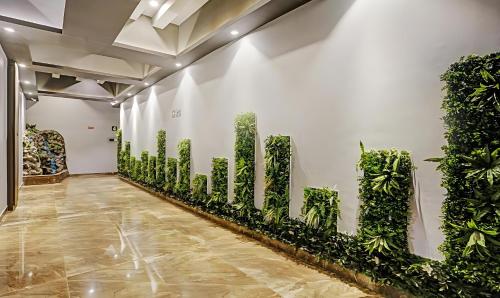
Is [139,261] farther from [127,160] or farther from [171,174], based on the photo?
[127,160]

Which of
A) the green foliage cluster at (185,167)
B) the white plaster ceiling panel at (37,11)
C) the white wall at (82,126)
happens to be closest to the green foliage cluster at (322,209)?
the green foliage cluster at (185,167)

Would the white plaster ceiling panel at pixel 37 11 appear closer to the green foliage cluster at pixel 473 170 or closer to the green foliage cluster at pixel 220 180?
the green foliage cluster at pixel 220 180

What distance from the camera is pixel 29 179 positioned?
10.8 m

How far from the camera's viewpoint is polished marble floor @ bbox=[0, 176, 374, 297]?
3209 mm

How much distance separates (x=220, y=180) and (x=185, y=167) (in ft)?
5.52

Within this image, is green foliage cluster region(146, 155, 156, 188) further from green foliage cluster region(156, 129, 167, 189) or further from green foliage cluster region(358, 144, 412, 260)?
green foliage cluster region(358, 144, 412, 260)

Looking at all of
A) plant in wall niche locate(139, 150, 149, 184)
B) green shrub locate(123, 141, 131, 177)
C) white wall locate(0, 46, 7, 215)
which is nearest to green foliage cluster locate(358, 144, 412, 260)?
white wall locate(0, 46, 7, 215)

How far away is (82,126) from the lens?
14547 mm

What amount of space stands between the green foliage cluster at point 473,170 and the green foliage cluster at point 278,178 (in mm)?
2139

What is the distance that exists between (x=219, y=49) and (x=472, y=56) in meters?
Result: 4.57

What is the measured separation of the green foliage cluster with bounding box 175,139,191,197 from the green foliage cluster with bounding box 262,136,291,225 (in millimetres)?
3185

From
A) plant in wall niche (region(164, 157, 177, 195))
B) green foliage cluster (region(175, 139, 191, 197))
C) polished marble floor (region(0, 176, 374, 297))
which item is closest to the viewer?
polished marble floor (region(0, 176, 374, 297))

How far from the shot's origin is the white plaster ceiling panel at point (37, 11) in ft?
15.0

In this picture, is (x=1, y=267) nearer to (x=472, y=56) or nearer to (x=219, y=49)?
(x=219, y=49)
